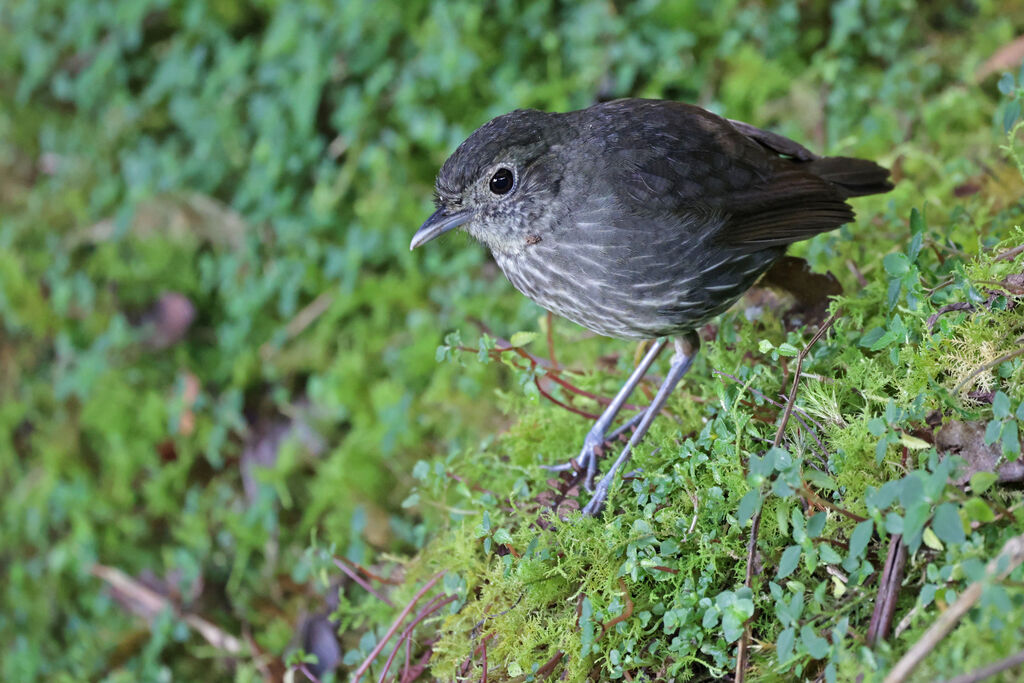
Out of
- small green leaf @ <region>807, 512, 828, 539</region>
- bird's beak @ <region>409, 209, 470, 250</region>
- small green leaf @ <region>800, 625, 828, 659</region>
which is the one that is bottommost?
small green leaf @ <region>800, 625, 828, 659</region>

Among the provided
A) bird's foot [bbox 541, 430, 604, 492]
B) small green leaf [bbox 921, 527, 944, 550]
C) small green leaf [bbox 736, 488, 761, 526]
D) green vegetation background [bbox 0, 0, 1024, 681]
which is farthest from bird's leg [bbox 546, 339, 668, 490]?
small green leaf [bbox 921, 527, 944, 550]

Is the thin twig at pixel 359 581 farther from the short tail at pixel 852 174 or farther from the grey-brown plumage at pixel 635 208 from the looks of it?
the short tail at pixel 852 174

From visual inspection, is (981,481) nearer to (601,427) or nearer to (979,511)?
(979,511)

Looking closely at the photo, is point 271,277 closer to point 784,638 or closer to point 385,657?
point 385,657

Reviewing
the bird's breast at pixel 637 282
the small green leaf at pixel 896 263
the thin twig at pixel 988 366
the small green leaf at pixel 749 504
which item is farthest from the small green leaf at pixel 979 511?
the bird's breast at pixel 637 282

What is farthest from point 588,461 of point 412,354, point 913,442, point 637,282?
point 412,354

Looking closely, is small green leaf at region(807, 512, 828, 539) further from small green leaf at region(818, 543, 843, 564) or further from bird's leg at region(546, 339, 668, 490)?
bird's leg at region(546, 339, 668, 490)
